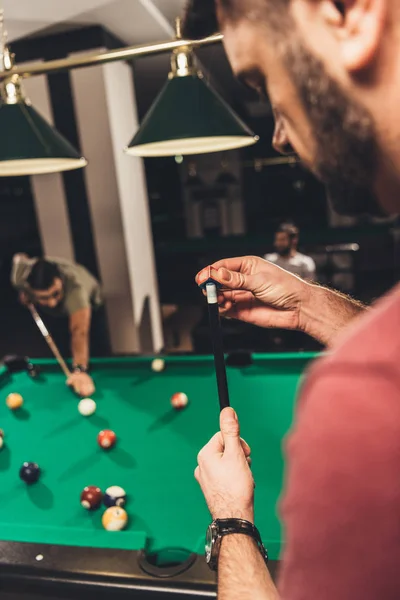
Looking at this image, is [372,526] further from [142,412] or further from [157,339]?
[157,339]

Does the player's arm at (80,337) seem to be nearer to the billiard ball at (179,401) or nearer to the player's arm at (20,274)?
the player's arm at (20,274)

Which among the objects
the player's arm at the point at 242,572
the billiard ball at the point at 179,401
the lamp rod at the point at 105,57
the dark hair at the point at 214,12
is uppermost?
the lamp rod at the point at 105,57

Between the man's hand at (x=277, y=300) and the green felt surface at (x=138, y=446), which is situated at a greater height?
the man's hand at (x=277, y=300)

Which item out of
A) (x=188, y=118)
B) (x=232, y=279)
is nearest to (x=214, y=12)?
Result: (x=232, y=279)

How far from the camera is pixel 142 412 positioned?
2.24 metres

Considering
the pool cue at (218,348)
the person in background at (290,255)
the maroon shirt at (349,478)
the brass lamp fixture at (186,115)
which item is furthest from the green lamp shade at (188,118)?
the person in background at (290,255)

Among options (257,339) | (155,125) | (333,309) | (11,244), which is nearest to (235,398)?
(333,309)

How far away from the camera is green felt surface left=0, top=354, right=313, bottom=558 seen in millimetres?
1505

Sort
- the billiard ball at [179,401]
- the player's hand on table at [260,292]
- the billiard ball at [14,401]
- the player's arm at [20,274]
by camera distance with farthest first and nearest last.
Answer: the player's arm at [20,274], the billiard ball at [14,401], the billiard ball at [179,401], the player's hand on table at [260,292]

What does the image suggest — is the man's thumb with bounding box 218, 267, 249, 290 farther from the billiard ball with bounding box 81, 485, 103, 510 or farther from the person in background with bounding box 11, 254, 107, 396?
the person in background with bounding box 11, 254, 107, 396

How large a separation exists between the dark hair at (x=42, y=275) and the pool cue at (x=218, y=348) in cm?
240

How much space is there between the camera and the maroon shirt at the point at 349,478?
0.44 m

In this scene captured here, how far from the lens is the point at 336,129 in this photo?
23.0 inches

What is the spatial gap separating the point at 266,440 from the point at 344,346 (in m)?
1.49
